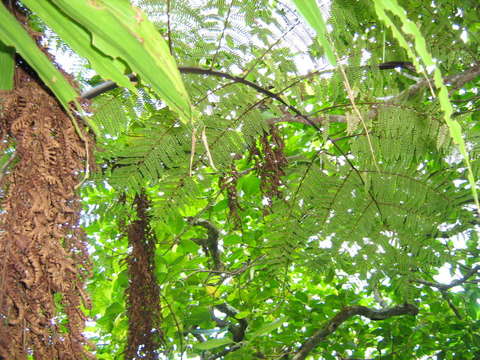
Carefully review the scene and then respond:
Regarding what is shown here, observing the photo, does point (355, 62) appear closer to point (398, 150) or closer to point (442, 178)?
point (398, 150)

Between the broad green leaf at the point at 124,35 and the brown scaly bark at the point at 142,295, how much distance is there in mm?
1139

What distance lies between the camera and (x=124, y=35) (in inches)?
12.1

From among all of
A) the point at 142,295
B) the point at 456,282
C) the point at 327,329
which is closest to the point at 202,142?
A: the point at 142,295

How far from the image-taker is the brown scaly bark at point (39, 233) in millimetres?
474

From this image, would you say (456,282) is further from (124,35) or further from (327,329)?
(124,35)

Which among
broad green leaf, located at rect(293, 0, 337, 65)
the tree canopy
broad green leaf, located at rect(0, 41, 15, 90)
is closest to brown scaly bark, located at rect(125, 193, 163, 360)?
the tree canopy

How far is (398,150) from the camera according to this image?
1353 mm

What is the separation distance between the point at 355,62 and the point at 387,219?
0.64 metres

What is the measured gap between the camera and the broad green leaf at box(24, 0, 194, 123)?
0.30 metres

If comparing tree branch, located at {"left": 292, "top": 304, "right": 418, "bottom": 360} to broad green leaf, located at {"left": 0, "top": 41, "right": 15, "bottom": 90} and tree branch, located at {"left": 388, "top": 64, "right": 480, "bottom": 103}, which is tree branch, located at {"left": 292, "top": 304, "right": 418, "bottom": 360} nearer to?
tree branch, located at {"left": 388, "top": 64, "right": 480, "bottom": 103}

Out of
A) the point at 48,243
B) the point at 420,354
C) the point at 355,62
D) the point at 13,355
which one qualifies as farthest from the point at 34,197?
the point at 420,354

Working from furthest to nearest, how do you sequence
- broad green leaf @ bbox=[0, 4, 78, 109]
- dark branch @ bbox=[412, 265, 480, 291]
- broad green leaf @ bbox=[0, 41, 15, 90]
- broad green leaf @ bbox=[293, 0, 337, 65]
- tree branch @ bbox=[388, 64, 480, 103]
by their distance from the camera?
dark branch @ bbox=[412, 265, 480, 291] < tree branch @ bbox=[388, 64, 480, 103] < broad green leaf @ bbox=[0, 41, 15, 90] < broad green leaf @ bbox=[0, 4, 78, 109] < broad green leaf @ bbox=[293, 0, 337, 65]

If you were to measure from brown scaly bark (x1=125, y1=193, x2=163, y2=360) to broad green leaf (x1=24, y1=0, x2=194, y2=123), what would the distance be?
1.14 m

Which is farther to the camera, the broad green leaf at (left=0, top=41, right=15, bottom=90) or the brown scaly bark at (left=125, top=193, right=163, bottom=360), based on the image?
the brown scaly bark at (left=125, top=193, right=163, bottom=360)
